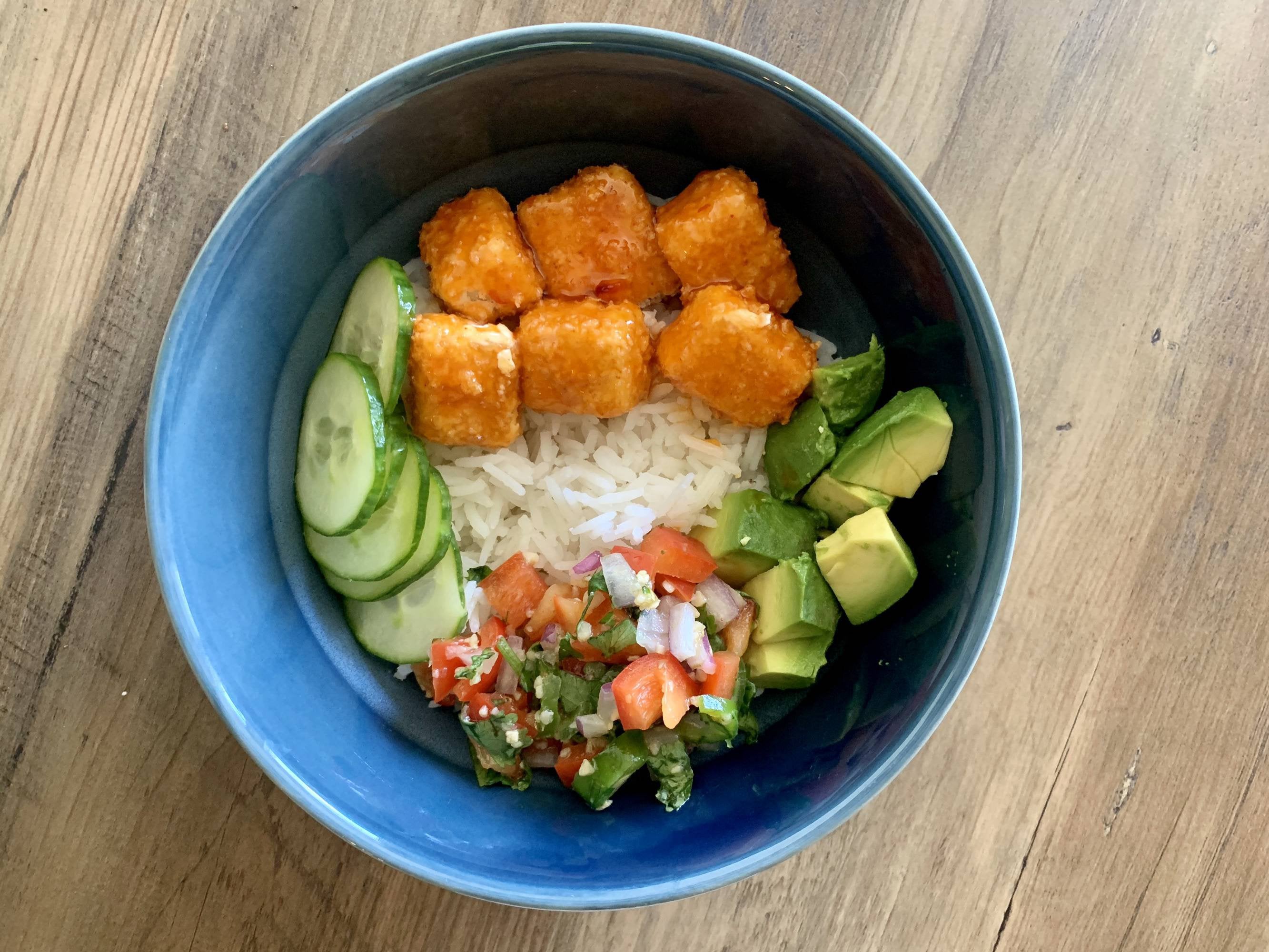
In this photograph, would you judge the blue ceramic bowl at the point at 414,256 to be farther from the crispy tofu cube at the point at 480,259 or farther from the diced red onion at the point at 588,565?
the diced red onion at the point at 588,565

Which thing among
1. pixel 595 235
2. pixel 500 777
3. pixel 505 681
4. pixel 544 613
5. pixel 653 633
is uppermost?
pixel 595 235

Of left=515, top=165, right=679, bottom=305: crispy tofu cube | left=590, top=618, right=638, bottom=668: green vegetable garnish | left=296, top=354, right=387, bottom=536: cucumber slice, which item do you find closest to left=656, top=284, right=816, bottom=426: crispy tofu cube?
left=515, top=165, right=679, bottom=305: crispy tofu cube

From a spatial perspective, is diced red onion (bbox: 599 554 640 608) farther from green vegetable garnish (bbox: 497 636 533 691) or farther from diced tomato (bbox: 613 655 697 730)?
green vegetable garnish (bbox: 497 636 533 691)

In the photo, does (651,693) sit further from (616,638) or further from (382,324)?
(382,324)

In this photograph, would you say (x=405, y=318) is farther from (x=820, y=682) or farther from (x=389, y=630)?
(x=820, y=682)

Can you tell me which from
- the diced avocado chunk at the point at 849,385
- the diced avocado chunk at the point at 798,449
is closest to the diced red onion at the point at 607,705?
the diced avocado chunk at the point at 798,449

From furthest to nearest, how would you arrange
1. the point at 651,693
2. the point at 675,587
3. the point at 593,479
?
the point at 593,479
the point at 675,587
the point at 651,693

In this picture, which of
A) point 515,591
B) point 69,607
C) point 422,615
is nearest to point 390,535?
point 422,615

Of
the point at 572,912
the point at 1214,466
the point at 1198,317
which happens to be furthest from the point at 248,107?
the point at 1214,466
